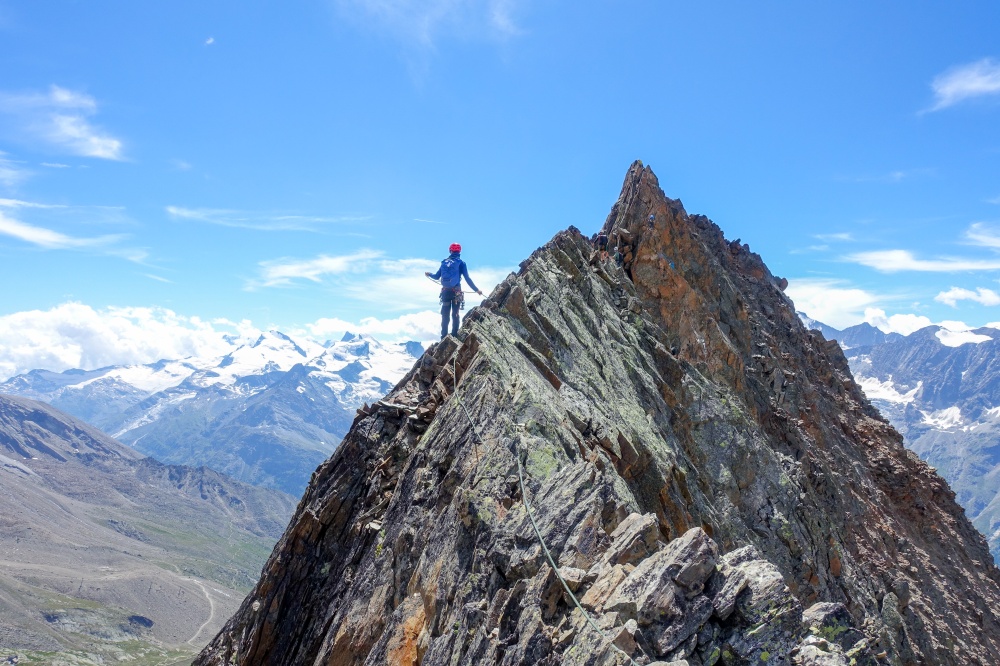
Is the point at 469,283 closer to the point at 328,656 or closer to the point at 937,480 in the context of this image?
the point at 328,656

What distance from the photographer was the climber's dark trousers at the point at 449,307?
3266cm

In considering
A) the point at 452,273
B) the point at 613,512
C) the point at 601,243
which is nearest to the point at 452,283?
the point at 452,273

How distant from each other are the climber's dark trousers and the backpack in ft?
1.34

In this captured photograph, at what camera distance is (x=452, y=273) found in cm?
3291

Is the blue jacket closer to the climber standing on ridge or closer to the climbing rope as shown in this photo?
the climber standing on ridge

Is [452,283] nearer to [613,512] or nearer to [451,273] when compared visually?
[451,273]

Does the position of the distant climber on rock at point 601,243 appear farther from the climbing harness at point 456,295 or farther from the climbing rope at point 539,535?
the climbing rope at point 539,535

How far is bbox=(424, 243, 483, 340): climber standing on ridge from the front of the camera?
3262 centimetres

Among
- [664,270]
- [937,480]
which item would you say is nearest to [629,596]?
[664,270]

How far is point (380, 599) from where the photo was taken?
63.8 feet

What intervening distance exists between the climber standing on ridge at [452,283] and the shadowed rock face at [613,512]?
6.52ft

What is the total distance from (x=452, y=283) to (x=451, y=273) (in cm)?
60

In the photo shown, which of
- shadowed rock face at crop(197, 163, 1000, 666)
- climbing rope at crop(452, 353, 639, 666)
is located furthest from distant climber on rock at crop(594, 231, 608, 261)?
climbing rope at crop(452, 353, 639, 666)

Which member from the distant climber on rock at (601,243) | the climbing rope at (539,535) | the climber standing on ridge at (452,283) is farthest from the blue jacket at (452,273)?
the distant climber on rock at (601,243)
